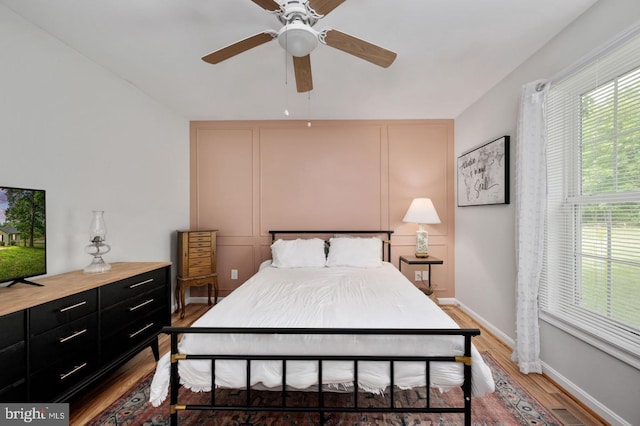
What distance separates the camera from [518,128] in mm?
2221

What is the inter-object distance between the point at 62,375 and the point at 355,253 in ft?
8.47

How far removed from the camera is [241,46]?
165cm

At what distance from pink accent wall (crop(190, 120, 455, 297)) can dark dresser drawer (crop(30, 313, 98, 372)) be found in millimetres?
2055

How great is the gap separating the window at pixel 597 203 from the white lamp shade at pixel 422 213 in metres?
1.28

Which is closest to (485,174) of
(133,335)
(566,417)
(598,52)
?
(598,52)

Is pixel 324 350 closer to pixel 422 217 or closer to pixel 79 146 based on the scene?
pixel 422 217

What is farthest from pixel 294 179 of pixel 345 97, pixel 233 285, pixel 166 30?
pixel 166 30

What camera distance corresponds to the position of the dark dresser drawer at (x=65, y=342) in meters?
1.42

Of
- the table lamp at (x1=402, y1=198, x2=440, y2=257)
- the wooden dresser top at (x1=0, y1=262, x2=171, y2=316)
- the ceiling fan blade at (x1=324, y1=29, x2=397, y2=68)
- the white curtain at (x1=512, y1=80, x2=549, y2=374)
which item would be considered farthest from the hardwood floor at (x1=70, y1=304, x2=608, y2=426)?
the ceiling fan blade at (x1=324, y1=29, x2=397, y2=68)

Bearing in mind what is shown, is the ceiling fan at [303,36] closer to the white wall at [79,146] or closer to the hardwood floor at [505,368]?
the white wall at [79,146]

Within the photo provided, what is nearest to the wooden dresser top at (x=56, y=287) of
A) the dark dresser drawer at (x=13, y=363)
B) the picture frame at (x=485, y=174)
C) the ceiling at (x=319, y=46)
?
the dark dresser drawer at (x=13, y=363)

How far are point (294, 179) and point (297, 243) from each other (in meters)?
1.01

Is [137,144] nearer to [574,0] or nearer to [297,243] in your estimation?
[297,243]

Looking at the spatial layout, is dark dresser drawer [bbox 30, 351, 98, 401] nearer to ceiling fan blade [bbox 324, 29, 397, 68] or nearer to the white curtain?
ceiling fan blade [bbox 324, 29, 397, 68]
